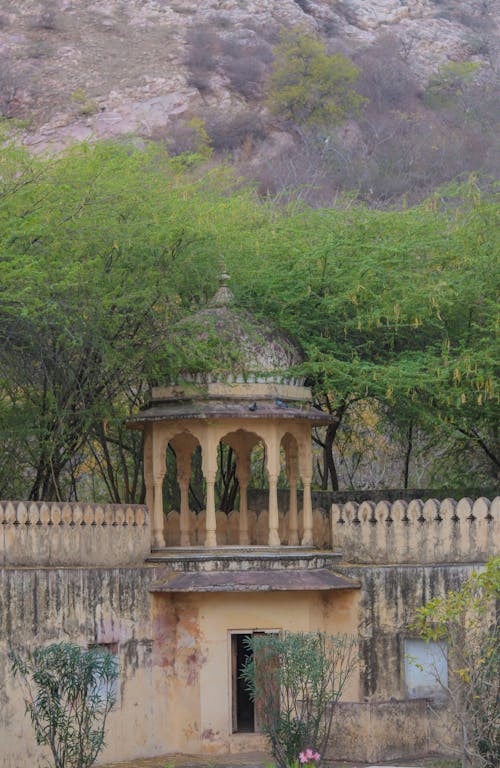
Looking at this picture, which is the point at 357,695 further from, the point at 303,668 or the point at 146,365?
the point at 146,365

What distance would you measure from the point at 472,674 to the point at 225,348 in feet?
20.6

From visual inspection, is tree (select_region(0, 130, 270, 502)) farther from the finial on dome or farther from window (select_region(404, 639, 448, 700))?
window (select_region(404, 639, 448, 700))

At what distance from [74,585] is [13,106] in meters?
54.8

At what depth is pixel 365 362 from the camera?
1858 centimetres

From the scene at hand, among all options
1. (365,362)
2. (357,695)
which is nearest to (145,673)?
(357,695)

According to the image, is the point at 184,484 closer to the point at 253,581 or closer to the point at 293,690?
the point at 253,581

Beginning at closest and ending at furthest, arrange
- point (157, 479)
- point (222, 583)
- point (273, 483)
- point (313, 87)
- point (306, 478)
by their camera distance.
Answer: point (222, 583), point (273, 483), point (157, 479), point (306, 478), point (313, 87)

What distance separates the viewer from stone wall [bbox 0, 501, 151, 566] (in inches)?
594

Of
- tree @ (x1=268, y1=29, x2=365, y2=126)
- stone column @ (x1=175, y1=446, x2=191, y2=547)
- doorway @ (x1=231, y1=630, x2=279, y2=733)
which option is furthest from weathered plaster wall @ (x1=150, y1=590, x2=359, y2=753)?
tree @ (x1=268, y1=29, x2=365, y2=126)

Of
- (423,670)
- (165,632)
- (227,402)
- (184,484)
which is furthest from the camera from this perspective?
(184,484)

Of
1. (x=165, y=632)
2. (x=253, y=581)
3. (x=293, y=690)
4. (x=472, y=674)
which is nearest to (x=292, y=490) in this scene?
(x=253, y=581)

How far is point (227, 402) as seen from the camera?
1717cm

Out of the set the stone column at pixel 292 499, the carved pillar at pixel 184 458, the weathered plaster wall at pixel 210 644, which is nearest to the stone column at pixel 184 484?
the carved pillar at pixel 184 458

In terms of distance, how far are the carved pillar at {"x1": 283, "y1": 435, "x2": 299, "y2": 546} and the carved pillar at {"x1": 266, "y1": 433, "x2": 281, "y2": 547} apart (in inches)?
46.9
